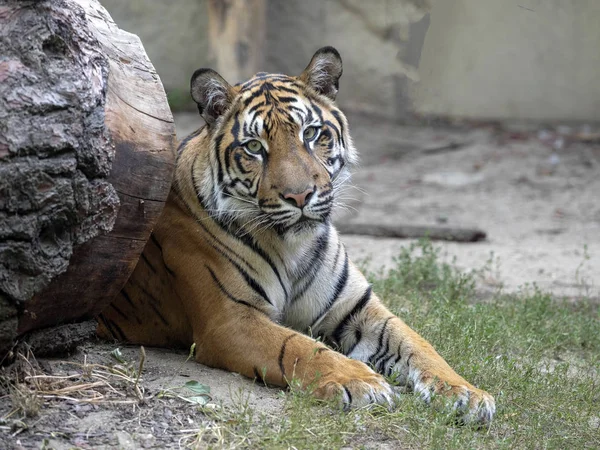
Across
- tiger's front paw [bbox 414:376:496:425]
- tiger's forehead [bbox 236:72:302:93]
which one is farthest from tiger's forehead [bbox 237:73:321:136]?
tiger's front paw [bbox 414:376:496:425]

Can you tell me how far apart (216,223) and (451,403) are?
1.38 meters

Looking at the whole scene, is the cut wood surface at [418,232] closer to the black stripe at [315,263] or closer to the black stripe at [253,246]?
the black stripe at [315,263]

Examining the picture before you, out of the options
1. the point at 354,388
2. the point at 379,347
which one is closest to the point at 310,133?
the point at 379,347

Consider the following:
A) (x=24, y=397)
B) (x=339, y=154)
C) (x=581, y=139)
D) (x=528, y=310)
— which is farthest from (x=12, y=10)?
(x=581, y=139)

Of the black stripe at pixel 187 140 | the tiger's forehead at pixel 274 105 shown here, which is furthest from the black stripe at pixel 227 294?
the black stripe at pixel 187 140

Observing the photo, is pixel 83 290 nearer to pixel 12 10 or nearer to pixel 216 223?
pixel 216 223

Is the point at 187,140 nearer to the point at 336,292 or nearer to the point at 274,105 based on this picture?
the point at 274,105

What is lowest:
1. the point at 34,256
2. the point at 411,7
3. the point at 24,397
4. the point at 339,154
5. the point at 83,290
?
the point at 24,397

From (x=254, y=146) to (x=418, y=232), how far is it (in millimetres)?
3626

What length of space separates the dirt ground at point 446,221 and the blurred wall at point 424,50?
0.42 meters

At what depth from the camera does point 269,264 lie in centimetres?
381

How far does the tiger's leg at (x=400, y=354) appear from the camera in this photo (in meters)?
3.26

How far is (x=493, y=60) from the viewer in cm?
981

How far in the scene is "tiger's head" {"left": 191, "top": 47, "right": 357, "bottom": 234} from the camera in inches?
141
